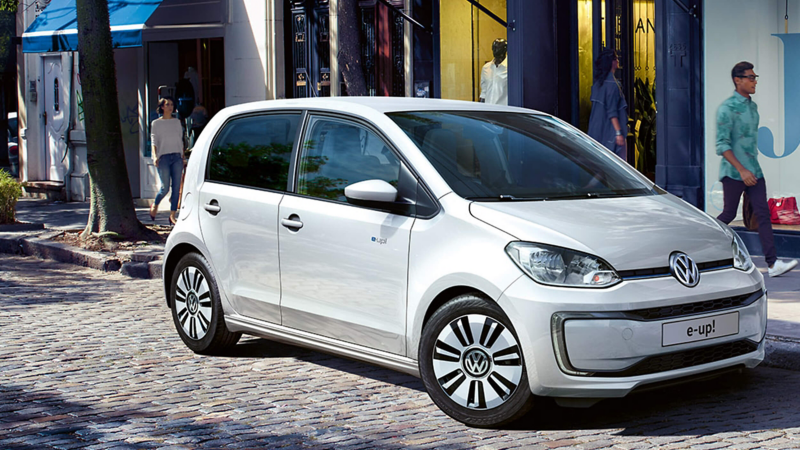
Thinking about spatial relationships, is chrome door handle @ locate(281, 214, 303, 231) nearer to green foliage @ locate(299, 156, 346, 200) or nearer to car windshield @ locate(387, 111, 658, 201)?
green foliage @ locate(299, 156, 346, 200)

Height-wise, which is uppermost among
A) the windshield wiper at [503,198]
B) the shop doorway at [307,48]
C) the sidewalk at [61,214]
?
the shop doorway at [307,48]

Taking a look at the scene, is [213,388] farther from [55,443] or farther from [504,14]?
[504,14]

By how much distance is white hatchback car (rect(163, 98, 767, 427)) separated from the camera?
16.6ft

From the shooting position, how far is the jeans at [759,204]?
9602 millimetres

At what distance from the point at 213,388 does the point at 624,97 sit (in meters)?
8.27

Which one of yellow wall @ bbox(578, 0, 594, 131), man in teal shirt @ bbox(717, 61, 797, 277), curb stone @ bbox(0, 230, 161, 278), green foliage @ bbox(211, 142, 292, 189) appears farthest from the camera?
yellow wall @ bbox(578, 0, 594, 131)

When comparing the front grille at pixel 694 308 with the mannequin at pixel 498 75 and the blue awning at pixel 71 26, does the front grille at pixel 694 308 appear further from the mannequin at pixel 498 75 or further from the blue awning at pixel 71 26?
the blue awning at pixel 71 26

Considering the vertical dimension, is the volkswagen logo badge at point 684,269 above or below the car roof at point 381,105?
below

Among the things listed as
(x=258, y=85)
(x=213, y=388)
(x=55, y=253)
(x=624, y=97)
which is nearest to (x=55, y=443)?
(x=213, y=388)

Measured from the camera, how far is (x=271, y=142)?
6680 mm

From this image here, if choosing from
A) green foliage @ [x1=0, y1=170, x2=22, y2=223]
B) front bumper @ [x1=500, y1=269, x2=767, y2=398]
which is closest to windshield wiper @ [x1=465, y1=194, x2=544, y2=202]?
front bumper @ [x1=500, y1=269, x2=767, y2=398]

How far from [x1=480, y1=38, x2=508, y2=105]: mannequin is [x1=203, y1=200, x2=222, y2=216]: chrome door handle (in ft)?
26.2

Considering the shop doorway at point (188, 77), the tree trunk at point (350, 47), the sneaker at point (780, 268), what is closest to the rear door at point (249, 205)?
the sneaker at point (780, 268)

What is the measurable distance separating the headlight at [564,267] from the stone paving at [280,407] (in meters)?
0.69
